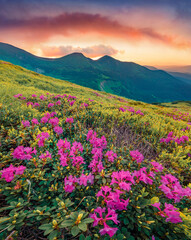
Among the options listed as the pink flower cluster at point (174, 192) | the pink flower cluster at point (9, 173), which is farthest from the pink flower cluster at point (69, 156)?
the pink flower cluster at point (174, 192)

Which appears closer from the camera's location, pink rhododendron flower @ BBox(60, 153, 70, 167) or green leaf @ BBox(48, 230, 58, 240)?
green leaf @ BBox(48, 230, 58, 240)

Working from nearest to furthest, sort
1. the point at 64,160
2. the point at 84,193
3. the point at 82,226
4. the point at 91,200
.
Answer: the point at 82,226
the point at 91,200
the point at 84,193
the point at 64,160

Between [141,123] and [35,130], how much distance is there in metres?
3.89

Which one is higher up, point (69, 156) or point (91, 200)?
point (69, 156)

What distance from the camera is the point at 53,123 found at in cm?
327

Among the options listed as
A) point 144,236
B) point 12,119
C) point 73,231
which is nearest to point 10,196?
point 73,231

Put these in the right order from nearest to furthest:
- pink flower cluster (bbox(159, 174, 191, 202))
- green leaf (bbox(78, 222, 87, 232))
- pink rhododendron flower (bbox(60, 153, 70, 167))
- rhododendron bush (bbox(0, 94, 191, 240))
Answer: green leaf (bbox(78, 222, 87, 232)) < rhododendron bush (bbox(0, 94, 191, 240)) < pink flower cluster (bbox(159, 174, 191, 202)) < pink rhododendron flower (bbox(60, 153, 70, 167))

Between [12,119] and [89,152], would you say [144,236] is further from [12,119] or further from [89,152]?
[12,119]

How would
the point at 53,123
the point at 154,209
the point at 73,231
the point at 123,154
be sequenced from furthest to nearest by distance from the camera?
the point at 53,123, the point at 123,154, the point at 154,209, the point at 73,231

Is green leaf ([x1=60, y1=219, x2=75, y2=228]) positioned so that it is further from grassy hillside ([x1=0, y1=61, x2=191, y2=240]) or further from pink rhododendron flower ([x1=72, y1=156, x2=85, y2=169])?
pink rhododendron flower ([x1=72, y1=156, x2=85, y2=169])

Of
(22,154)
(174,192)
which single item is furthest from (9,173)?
(174,192)

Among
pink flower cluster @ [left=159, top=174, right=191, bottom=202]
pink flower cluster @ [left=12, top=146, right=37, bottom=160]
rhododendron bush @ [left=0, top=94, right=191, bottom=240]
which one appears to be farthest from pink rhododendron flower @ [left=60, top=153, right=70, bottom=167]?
pink flower cluster @ [left=159, top=174, right=191, bottom=202]

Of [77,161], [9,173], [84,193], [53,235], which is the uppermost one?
[77,161]

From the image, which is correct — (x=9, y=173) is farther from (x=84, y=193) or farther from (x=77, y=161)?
(x=84, y=193)
